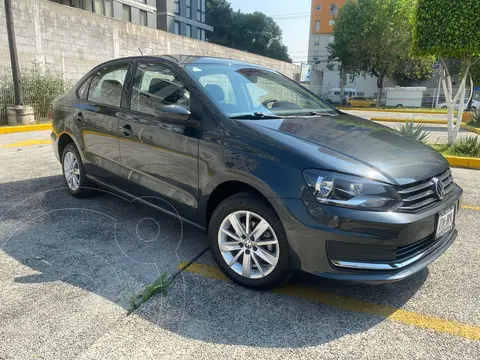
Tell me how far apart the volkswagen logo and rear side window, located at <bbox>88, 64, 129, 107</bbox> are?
2.90 m

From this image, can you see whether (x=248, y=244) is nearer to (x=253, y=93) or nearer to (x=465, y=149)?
(x=253, y=93)

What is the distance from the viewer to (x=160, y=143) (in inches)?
128

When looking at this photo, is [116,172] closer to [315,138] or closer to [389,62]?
[315,138]

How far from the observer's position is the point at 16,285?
276 cm

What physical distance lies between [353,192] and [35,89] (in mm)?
12111

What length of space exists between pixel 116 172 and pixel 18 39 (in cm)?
1053

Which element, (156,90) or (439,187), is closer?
(439,187)

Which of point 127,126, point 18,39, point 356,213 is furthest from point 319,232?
point 18,39

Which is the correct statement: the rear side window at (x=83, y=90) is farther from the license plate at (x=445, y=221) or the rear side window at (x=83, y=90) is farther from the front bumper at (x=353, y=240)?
the license plate at (x=445, y=221)

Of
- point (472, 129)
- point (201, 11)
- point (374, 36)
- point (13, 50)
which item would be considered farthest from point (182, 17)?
point (472, 129)

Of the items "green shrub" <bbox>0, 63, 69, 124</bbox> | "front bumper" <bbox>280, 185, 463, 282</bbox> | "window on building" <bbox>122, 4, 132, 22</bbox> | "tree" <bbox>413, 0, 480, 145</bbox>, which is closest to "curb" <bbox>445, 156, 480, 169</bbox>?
"tree" <bbox>413, 0, 480, 145</bbox>

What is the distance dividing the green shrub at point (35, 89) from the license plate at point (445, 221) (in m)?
12.0

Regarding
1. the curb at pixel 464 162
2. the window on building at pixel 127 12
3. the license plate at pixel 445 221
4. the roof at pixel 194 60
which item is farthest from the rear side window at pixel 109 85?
the window on building at pixel 127 12

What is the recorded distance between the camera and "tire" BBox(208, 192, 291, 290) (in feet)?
8.34
